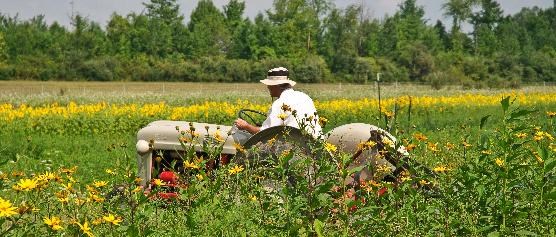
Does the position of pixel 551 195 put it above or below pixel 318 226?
above

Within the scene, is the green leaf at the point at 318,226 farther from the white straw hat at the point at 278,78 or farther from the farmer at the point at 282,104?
the white straw hat at the point at 278,78

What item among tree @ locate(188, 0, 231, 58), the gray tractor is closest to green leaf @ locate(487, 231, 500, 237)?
the gray tractor

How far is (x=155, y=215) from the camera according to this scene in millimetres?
3688

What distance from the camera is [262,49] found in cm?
6238

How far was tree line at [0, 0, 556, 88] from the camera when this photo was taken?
54.2m

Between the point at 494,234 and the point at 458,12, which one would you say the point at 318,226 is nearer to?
the point at 494,234

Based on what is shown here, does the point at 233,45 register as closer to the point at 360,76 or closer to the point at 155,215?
the point at 360,76

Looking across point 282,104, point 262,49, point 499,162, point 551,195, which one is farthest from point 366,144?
point 262,49

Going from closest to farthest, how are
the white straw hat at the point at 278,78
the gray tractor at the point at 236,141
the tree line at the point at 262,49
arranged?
the gray tractor at the point at 236,141 → the white straw hat at the point at 278,78 → the tree line at the point at 262,49

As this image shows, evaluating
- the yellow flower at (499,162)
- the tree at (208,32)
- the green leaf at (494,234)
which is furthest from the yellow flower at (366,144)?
the tree at (208,32)

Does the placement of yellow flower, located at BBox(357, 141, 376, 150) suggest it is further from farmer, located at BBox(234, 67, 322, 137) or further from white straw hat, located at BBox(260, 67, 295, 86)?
white straw hat, located at BBox(260, 67, 295, 86)

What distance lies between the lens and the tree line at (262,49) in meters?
54.2

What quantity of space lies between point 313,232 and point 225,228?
1.63 ft

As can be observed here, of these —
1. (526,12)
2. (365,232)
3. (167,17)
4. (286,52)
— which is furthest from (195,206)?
(526,12)
